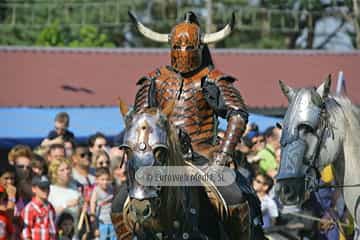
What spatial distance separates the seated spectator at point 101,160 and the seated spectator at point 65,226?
4.73 feet

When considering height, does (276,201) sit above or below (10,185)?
below

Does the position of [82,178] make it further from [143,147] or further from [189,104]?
[143,147]

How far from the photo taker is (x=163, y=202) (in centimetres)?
971

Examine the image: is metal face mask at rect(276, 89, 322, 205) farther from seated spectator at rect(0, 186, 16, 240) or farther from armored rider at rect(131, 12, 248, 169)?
seated spectator at rect(0, 186, 16, 240)

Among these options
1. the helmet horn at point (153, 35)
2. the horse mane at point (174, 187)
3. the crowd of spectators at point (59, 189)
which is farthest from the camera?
the crowd of spectators at point (59, 189)

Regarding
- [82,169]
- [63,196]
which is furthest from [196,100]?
[82,169]

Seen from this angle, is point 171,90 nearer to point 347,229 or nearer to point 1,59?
point 347,229

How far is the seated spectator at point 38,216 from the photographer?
13469 millimetres

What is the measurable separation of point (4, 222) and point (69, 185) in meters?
2.29

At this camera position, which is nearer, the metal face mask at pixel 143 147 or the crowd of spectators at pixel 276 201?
the metal face mask at pixel 143 147

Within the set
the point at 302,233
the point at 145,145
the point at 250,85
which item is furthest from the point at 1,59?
the point at 145,145

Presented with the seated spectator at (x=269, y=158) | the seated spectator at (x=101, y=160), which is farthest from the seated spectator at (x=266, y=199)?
the seated spectator at (x=101, y=160)

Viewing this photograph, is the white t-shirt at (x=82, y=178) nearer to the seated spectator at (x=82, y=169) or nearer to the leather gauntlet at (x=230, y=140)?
the seated spectator at (x=82, y=169)

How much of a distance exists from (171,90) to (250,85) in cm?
1672
